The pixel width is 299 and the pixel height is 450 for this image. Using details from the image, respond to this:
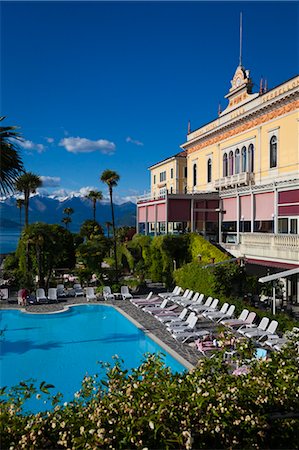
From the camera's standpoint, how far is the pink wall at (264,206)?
880 inches

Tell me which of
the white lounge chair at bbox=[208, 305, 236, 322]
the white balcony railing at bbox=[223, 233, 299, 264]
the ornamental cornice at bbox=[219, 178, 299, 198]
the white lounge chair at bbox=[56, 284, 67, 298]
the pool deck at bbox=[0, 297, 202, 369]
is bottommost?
the pool deck at bbox=[0, 297, 202, 369]

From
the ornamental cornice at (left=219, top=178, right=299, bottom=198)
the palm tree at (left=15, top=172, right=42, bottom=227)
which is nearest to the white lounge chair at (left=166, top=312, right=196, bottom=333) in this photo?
the ornamental cornice at (left=219, top=178, right=299, bottom=198)

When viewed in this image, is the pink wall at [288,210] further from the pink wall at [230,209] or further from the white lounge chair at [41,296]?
the white lounge chair at [41,296]

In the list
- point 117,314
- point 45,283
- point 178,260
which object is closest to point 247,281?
point 117,314

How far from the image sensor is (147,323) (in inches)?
661

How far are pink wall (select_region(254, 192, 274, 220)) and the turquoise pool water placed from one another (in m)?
10.1

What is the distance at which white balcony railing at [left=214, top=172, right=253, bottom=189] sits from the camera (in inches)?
1094

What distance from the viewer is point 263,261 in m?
19.6

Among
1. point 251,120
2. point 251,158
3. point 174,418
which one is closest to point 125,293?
point 251,158

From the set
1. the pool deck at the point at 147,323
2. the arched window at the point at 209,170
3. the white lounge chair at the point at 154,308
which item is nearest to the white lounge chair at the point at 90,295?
the pool deck at the point at 147,323

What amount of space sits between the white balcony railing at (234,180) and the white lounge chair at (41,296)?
51.1ft

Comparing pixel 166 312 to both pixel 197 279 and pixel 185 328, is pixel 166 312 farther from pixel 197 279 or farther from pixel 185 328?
pixel 185 328

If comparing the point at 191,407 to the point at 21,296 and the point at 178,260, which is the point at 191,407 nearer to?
the point at 21,296

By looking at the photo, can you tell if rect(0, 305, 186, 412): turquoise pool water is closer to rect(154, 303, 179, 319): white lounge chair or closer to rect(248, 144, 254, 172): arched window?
rect(154, 303, 179, 319): white lounge chair
